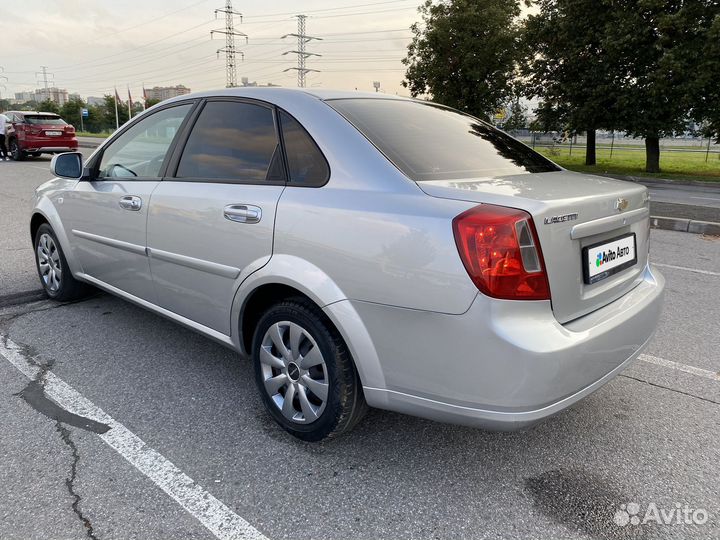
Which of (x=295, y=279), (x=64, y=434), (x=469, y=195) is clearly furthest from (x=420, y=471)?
(x=64, y=434)

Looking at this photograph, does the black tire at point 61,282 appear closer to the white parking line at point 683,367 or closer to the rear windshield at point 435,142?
the rear windshield at point 435,142

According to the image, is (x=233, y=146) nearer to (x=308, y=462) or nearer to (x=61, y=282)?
(x=308, y=462)

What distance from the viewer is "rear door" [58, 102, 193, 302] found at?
3.33 meters

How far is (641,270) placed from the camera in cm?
276

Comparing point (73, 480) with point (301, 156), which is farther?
point (301, 156)

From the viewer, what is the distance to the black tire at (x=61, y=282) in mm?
4320

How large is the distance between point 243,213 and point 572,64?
20538 millimetres

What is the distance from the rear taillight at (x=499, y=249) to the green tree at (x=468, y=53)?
2418 cm

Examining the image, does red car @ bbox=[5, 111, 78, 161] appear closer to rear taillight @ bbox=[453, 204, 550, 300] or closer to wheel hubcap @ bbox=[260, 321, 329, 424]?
wheel hubcap @ bbox=[260, 321, 329, 424]

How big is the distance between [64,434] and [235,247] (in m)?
1.20

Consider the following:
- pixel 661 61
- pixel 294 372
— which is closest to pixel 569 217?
pixel 294 372

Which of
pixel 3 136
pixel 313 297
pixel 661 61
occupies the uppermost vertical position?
pixel 661 61

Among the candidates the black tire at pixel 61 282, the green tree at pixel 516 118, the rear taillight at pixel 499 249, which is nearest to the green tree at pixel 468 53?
the green tree at pixel 516 118

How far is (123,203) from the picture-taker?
342cm
